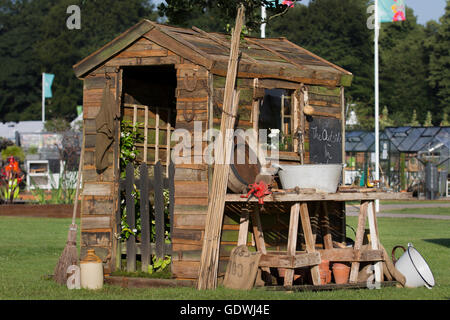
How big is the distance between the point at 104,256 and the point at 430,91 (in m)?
66.7

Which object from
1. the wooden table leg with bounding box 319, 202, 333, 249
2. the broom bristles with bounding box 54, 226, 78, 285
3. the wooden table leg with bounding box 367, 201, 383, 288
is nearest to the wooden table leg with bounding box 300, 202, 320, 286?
the wooden table leg with bounding box 367, 201, 383, 288

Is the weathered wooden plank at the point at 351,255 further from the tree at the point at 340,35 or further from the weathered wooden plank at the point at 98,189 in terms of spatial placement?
the tree at the point at 340,35

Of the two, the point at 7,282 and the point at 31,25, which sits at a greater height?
the point at 31,25

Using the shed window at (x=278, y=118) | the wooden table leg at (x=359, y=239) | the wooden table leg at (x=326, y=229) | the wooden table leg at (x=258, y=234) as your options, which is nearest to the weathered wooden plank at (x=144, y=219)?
the wooden table leg at (x=258, y=234)

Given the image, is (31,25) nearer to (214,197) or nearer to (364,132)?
(364,132)

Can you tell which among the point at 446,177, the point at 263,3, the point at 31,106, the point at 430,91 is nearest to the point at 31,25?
the point at 31,106

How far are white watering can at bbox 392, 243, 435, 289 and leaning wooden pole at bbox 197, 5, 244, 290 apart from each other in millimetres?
2501

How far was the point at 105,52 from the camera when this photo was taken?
36.1ft

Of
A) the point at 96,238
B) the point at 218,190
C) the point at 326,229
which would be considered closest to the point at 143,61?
the point at 218,190

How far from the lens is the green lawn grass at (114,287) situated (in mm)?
9320

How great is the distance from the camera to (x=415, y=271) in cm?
1049

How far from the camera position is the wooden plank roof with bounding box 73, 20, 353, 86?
10328mm

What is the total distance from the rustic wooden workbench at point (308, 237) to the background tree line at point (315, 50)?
50598mm

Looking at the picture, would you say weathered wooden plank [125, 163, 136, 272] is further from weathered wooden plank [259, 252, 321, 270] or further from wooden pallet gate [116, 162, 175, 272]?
weathered wooden plank [259, 252, 321, 270]
